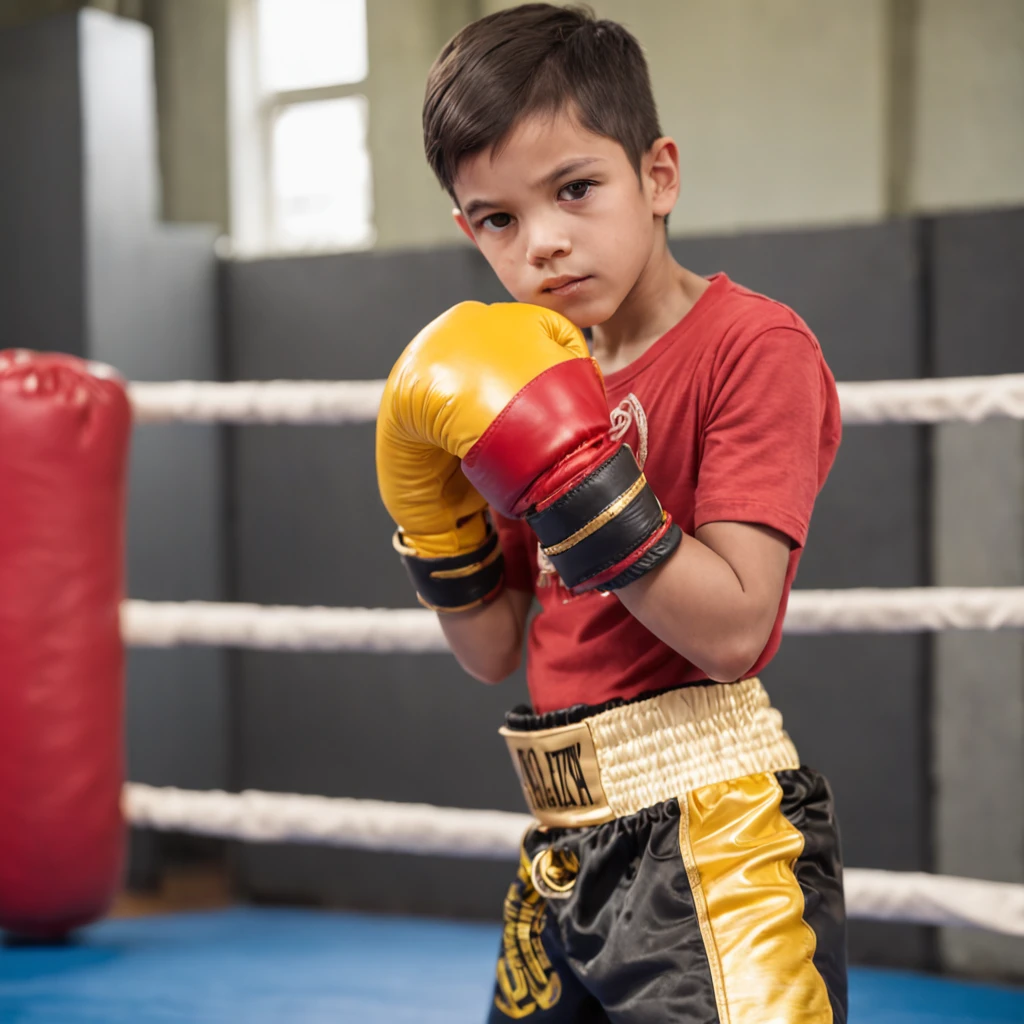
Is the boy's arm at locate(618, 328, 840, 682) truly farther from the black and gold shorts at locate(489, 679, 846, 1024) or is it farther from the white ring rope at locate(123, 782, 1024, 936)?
the white ring rope at locate(123, 782, 1024, 936)

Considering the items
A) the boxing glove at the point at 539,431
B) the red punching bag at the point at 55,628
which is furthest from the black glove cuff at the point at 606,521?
the red punching bag at the point at 55,628

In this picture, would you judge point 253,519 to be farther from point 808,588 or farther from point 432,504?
point 432,504

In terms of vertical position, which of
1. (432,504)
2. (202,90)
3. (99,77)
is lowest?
(432,504)

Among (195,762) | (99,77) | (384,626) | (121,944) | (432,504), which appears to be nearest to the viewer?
(432,504)

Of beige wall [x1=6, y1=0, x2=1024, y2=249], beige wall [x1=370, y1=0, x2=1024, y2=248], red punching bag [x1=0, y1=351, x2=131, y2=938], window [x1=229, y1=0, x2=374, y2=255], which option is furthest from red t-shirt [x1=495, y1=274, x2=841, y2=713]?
window [x1=229, y1=0, x2=374, y2=255]

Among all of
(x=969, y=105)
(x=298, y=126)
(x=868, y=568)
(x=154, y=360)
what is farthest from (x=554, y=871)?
(x=298, y=126)

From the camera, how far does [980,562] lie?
185 centimetres

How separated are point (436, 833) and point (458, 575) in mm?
671

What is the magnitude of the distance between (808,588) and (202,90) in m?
3.27

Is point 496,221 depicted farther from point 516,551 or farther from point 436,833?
point 436,833

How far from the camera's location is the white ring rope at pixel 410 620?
A: 1.29m

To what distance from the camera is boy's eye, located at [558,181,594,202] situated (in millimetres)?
781

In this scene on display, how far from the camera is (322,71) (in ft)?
14.7

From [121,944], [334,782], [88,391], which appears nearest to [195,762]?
[334,782]
